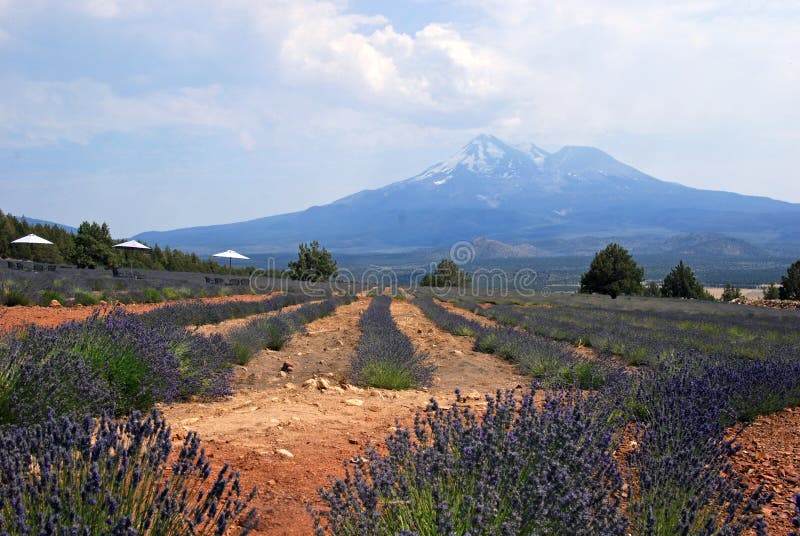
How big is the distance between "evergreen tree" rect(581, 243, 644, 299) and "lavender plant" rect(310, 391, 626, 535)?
44.8 m

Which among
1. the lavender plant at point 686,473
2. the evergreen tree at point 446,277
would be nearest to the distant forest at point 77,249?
the evergreen tree at point 446,277

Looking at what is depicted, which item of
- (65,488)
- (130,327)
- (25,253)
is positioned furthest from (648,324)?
(25,253)

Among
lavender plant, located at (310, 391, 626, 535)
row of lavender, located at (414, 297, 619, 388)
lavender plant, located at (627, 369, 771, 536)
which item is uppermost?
lavender plant, located at (310, 391, 626, 535)

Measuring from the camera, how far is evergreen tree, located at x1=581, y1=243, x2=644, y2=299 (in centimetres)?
4519

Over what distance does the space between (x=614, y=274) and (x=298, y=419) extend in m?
44.7

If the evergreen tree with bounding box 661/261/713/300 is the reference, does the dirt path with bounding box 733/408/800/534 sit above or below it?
above

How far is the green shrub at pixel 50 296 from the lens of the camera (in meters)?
14.1

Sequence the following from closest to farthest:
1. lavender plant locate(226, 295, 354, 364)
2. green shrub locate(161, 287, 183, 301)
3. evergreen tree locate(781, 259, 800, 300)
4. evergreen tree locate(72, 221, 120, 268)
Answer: lavender plant locate(226, 295, 354, 364) < green shrub locate(161, 287, 183, 301) < evergreen tree locate(781, 259, 800, 300) < evergreen tree locate(72, 221, 120, 268)

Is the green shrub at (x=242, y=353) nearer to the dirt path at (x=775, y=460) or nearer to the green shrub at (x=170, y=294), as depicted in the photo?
the dirt path at (x=775, y=460)

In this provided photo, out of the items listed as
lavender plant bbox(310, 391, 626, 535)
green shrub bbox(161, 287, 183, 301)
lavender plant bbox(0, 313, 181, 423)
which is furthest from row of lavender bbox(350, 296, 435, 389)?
green shrub bbox(161, 287, 183, 301)

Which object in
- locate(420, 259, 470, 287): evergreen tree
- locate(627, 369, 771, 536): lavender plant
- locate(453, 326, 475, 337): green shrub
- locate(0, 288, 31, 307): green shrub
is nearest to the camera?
locate(627, 369, 771, 536): lavender plant

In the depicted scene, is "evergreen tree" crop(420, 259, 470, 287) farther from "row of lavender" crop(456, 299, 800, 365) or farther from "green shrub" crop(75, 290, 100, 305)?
"green shrub" crop(75, 290, 100, 305)

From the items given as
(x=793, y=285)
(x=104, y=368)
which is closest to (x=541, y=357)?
(x=104, y=368)

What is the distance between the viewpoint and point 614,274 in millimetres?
45719
